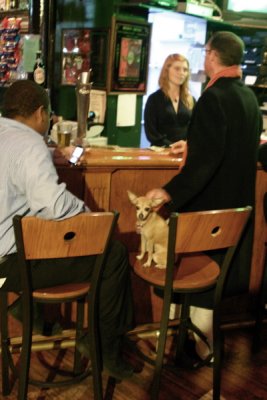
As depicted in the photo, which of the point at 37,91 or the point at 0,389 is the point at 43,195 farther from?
the point at 0,389

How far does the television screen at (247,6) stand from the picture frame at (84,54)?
146 centimetres

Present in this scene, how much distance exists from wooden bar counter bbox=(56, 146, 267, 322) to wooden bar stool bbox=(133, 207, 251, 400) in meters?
0.40

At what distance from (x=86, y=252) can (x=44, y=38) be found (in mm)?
2298

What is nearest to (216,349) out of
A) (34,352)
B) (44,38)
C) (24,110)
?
(34,352)

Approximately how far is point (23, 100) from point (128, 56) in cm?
223

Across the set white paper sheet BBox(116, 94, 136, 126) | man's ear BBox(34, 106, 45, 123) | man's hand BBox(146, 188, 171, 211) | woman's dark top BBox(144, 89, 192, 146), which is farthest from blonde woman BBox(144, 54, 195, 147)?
man's ear BBox(34, 106, 45, 123)

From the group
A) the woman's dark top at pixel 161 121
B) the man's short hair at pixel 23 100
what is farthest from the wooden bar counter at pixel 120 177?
the woman's dark top at pixel 161 121

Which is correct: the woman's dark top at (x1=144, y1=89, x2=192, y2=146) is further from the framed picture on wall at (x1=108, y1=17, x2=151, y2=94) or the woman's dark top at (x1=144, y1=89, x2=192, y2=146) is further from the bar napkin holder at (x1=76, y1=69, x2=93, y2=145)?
the bar napkin holder at (x1=76, y1=69, x2=93, y2=145)

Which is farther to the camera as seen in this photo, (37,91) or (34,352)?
(34,352)

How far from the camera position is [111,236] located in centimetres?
179

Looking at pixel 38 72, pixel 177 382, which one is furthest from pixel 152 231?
pixel 38 72

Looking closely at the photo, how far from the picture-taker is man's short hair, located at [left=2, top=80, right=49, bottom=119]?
6.59 ft

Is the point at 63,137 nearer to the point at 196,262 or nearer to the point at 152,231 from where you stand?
the point at 152,231

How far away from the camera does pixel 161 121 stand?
3.80 m
